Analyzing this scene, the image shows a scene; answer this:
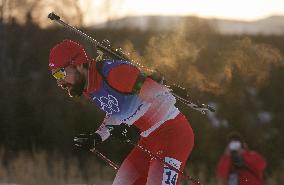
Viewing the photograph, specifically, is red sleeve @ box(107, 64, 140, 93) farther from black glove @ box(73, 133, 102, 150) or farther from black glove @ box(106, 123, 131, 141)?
black glove @ box(73, 133, 102, 150)

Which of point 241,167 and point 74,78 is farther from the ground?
point 74,78

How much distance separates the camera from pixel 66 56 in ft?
16.1

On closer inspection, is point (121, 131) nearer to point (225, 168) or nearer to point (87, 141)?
point (87, 141)

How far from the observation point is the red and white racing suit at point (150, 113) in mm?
4734

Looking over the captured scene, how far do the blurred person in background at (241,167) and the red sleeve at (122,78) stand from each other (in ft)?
8.85

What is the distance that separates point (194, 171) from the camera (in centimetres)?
1377

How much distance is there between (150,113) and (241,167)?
2.45 meters

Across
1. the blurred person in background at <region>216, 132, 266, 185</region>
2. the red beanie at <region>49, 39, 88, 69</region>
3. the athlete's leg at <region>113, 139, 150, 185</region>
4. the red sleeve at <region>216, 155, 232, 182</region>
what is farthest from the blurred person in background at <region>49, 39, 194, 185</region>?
the red sleeve at <region>216, 155, 232, 182</region>

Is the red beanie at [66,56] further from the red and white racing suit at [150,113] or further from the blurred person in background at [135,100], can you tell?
the red and white racing suit at [150,113]

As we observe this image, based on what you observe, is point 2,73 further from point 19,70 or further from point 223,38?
point 223,38

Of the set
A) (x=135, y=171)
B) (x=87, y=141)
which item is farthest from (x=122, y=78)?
(x=135, y=171)

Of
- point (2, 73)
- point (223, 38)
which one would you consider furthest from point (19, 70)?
Result: point (223, 38)

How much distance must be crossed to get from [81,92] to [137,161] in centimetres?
65

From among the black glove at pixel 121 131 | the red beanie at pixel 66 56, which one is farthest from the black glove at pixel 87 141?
the red beanie at pixel 66 56
